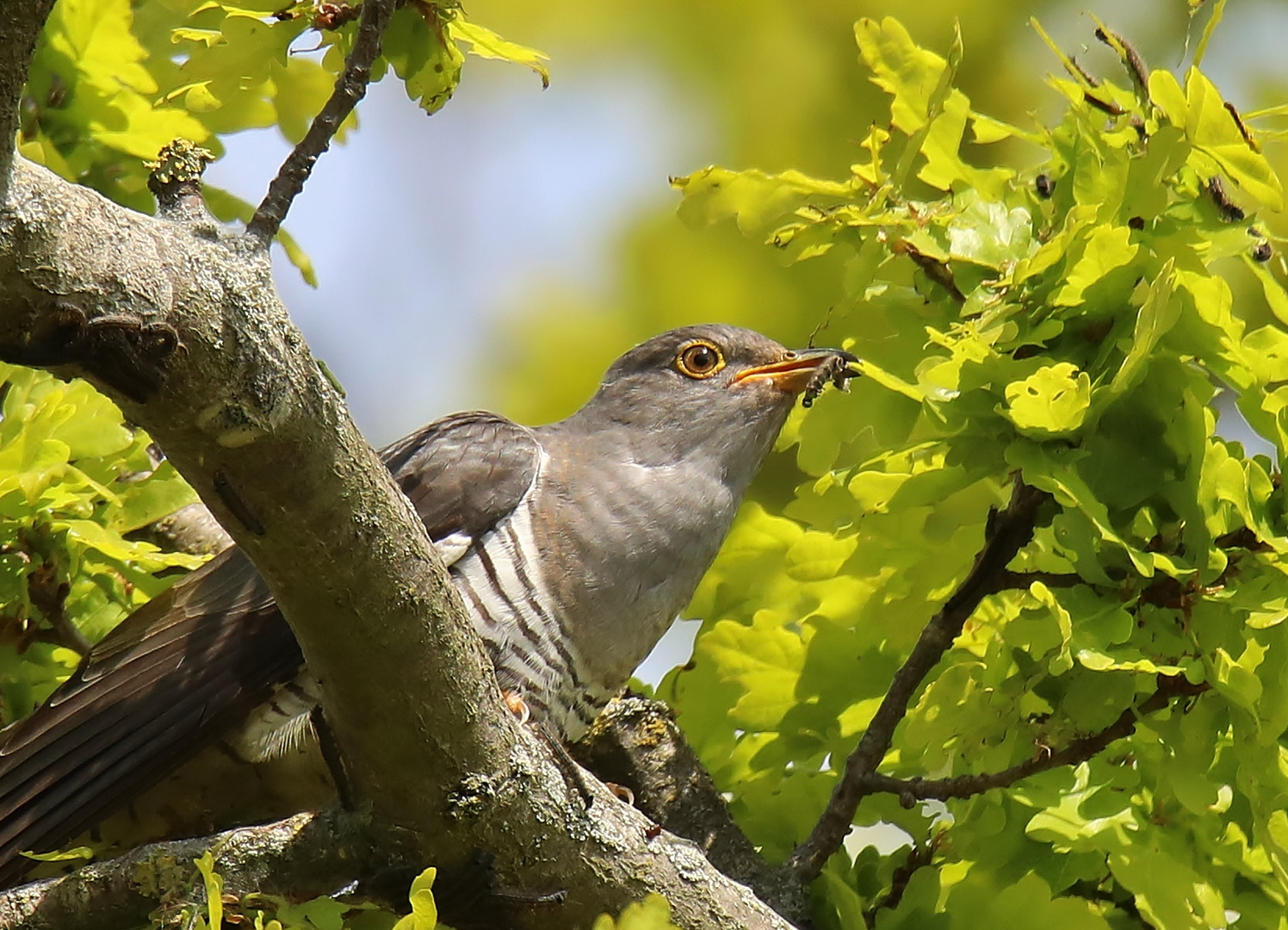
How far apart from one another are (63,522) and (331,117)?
1193 millimetres

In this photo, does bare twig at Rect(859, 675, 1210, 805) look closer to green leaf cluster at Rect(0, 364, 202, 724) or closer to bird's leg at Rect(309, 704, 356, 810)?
bird's leg at Rect(309, 704, 356, 810)

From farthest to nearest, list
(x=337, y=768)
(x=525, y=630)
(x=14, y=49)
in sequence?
(x=525, y=630) < (x=337, y=768) < (x=14, y=49)

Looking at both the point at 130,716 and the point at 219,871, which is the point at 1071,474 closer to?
the point at 219,871

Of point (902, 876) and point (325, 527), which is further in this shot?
point (902, 876)

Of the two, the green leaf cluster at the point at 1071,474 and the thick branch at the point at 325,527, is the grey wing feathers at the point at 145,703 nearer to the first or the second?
the thick branch at the point at 325,527

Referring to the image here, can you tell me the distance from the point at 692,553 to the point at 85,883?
1.63 m

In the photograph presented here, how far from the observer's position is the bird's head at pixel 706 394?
386 cm

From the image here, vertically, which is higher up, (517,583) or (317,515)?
(517,583)

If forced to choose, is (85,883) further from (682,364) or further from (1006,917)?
(682,364)

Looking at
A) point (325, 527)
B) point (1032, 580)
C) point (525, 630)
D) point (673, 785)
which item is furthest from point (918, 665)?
point (325, 527)

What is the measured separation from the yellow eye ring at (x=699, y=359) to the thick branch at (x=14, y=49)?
2.51m

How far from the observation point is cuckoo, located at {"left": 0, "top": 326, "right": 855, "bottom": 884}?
2908 mm

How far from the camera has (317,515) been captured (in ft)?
6.51

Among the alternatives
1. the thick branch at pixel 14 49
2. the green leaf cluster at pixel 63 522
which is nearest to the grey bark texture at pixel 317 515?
the thick branch at pixel 14 49
